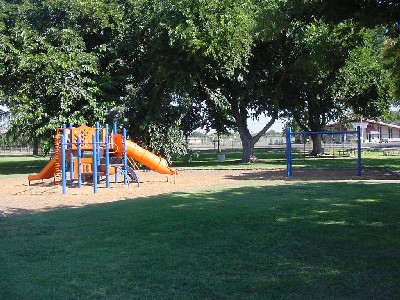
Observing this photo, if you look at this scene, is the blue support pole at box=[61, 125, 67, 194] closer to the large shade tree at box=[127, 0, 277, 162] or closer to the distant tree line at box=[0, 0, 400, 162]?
the distant tree line at box=[0, 0, 400, 162]

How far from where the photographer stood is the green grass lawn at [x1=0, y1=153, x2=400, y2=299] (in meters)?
5.14

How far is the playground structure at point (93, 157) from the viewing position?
56.4 ft

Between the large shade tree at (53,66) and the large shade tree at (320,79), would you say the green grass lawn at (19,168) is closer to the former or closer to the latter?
the large shade tree at (53,66)

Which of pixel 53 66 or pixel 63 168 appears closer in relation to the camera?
pixel 63 168

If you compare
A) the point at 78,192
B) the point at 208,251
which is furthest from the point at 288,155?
the point at 208,251

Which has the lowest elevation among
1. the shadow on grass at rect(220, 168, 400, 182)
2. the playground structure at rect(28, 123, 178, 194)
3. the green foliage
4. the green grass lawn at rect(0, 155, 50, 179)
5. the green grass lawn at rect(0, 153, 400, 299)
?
the green grass lawn at rect(0, 153, 400, 299)

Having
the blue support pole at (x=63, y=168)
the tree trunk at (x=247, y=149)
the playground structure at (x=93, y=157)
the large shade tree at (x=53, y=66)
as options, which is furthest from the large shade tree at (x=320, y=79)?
the blue support pole at (x=63, y=168)

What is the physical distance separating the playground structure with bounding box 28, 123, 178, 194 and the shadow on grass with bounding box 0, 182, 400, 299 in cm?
567

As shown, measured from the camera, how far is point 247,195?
44.8 feet

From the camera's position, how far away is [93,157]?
16750 mm

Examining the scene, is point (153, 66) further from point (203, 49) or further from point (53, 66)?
point (53, 66)

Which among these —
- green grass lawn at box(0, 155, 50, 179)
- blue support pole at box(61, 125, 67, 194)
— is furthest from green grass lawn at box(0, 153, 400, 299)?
green grass lawn at box(0, 155, 50, 179)

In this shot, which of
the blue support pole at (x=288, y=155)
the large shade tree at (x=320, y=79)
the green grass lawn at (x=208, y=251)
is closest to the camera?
the green grass lawn at (x=208, y=251)

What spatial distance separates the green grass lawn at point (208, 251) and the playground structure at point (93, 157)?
5.56m
